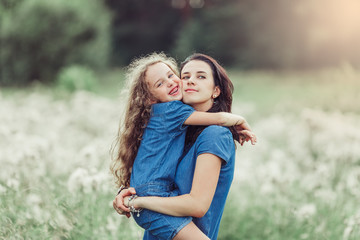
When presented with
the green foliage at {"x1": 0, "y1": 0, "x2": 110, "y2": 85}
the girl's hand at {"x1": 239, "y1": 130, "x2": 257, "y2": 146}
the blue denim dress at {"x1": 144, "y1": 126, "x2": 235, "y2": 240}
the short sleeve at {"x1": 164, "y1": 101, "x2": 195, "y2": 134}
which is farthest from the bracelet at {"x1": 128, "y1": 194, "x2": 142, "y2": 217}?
the green foliage at {"x1": 0, "y1": 0, "x2": 110, "y2": 85}

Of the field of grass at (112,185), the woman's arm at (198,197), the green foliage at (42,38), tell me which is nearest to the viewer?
the woman's arm at (198,197)

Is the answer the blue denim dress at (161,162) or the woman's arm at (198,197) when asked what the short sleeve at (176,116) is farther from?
the woman's arm at (198,197)

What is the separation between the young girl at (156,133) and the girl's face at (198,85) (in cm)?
4

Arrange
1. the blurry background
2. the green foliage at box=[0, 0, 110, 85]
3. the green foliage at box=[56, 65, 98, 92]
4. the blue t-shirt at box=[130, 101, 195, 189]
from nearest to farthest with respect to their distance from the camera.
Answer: the blue t-shirt at box=[130, 101, 195, 189], the blurry background, the green foliage at box=[56, 65, 98, 92], the green foliage at box=[0, 0, 110, 85]

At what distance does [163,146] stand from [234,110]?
7.44 meters

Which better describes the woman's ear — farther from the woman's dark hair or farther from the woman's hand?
the woman's hand

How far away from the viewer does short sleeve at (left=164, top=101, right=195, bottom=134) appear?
7.66 feet

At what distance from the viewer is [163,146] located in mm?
2340

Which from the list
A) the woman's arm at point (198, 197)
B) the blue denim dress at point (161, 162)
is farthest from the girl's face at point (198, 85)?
the woman's arm at point (198, 197)

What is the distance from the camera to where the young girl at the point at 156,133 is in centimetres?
229

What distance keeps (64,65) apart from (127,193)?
16.4 metres

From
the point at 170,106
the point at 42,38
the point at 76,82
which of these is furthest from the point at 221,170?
the point at 42,38

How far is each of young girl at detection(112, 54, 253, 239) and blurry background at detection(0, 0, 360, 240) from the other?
72 cm

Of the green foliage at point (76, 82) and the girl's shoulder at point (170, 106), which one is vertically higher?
the green foliage at point (76, 82)
